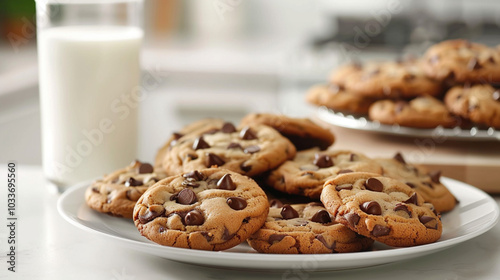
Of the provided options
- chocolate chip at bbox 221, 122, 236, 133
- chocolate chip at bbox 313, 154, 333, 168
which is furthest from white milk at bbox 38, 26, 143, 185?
chocolate chip at bbox 313, 154, 333, 168

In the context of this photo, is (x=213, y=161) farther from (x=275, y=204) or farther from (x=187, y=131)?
(x=187, y=131)

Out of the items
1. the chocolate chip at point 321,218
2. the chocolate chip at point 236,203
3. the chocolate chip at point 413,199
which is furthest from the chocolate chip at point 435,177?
the chocolate chip at point 236,203

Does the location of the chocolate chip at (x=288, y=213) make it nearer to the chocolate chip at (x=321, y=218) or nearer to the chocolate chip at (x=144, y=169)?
the chocolate chip at (x=321, y=218)

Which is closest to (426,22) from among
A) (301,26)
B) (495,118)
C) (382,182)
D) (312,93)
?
(301,26)

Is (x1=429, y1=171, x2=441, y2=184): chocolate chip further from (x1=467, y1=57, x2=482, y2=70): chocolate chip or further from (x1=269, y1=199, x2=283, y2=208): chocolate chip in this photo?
(x1=467, y1=57, x2=482, y2=70): chocolate chip

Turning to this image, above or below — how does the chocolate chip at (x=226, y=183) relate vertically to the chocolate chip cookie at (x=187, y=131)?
above
